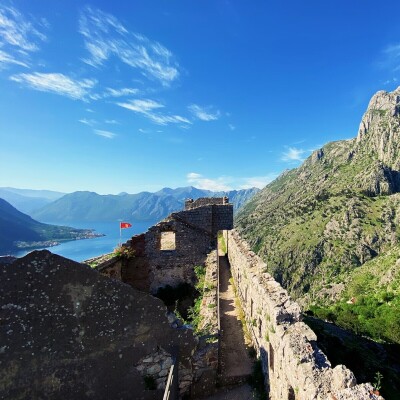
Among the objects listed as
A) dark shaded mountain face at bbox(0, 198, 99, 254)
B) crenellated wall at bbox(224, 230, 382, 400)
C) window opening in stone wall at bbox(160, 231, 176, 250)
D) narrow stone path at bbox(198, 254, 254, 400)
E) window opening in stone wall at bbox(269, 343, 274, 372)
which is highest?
window opening in stone wall at bbox(160, 231, 176, 250)

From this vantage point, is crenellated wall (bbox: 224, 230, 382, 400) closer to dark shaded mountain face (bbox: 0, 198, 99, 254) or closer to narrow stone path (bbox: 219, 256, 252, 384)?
narrow stone path (bbox: 219, 256, 252, 384)

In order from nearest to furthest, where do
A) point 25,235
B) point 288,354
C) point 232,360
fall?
1. point 288,354
2. point 232,360
3. point 25,235

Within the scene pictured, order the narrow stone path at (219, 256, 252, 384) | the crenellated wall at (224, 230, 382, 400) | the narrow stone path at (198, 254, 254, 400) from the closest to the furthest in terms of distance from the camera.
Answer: the crenellated wall at (224, 230, 382, 400) < the narrow stone path at (198, 254, 254, 400) < the narrow stone path at (219, 256, 252, 384)

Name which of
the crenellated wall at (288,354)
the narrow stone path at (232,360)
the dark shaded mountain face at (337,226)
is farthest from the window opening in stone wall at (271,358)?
the dark shaded mountain face at (337,226)

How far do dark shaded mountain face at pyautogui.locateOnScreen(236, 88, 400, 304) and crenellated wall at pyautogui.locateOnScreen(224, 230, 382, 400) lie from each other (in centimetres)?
8094

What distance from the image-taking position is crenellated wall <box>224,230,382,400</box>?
4.48 m

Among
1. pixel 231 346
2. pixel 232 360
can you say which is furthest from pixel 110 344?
pixel 231 346

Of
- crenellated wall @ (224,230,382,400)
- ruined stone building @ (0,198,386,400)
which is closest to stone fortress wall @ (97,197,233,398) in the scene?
crenellated wall @ (224,230,382,400)

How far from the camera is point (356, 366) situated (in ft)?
49.8

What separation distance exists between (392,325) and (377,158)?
14202 centimetres

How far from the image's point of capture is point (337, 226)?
116m

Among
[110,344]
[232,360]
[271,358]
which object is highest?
[110,344]

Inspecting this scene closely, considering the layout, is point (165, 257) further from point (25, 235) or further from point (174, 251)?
point (25, 235)

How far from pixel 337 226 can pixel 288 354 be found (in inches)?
4781
